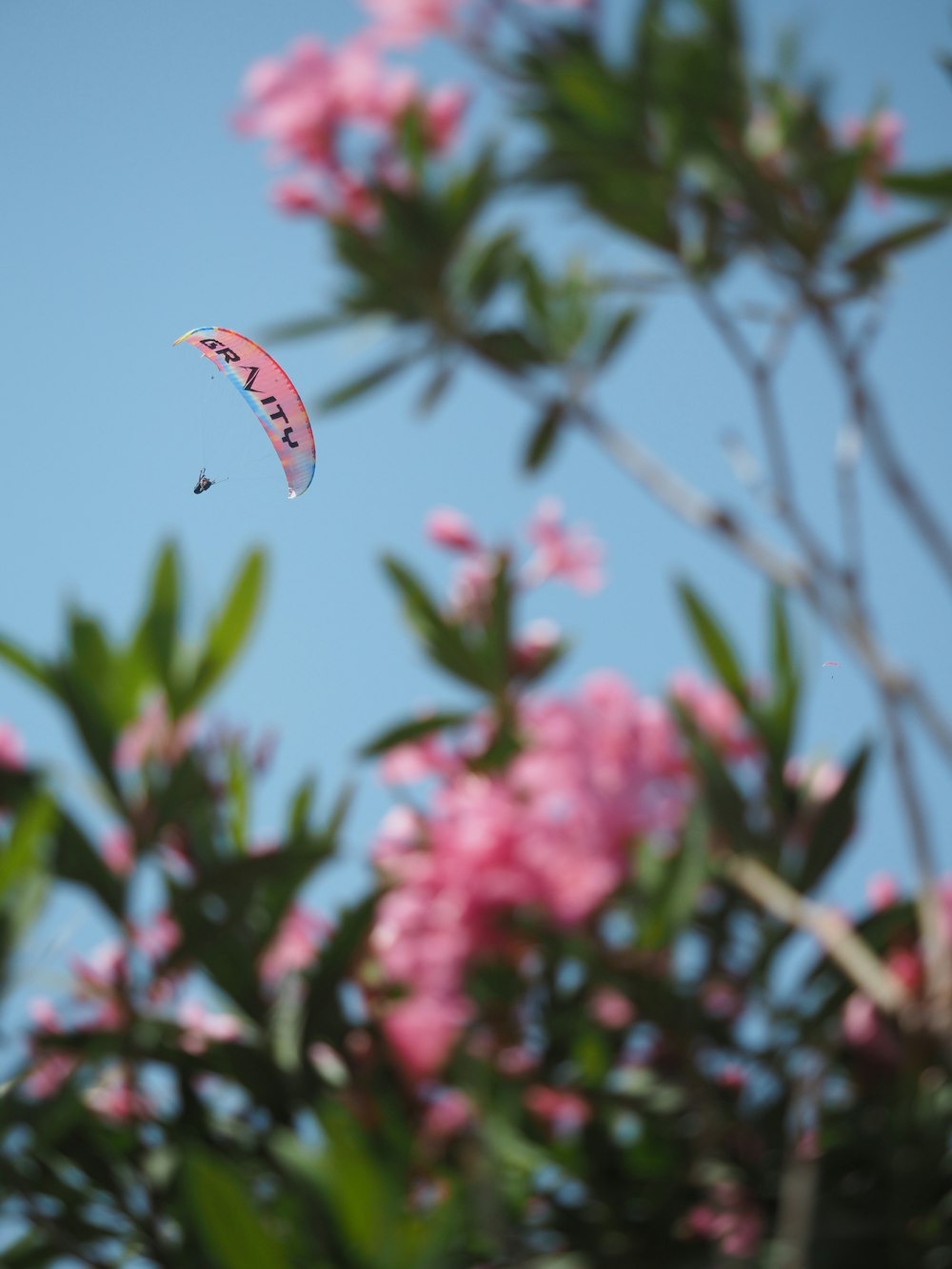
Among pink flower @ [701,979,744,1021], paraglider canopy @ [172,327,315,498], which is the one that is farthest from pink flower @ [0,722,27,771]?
paraglider canopy @ [172,327,315,498]

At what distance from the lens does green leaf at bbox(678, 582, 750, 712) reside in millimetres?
1513

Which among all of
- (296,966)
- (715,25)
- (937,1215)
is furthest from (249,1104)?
(715,25)

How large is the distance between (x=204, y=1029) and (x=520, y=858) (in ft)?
2.20

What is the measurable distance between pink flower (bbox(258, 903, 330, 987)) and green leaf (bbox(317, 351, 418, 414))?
2.70ft

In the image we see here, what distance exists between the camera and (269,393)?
5.10 meters

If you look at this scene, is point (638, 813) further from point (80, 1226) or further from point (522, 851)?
point (80, 1226)

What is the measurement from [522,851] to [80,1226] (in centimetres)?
84

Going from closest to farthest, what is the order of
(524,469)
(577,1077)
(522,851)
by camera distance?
(522,851), (577,1077), (524,469)

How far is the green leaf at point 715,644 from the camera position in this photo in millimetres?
1513

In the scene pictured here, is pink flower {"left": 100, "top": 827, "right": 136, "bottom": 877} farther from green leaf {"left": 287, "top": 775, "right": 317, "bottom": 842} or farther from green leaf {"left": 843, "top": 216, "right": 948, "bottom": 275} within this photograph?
green leaf {"left": 843, "top": 216, "right": 948, "bottom": 275}

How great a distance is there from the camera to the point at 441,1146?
1.42 meters

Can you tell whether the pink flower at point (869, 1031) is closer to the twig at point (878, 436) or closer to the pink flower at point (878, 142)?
the twig at point (878, 436)

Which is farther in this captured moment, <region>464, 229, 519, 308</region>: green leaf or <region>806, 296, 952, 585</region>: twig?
<region>464, 229, 519, 308</region>: green leaf

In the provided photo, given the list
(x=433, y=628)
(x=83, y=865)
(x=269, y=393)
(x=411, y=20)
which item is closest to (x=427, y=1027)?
(x=83, y=865)
